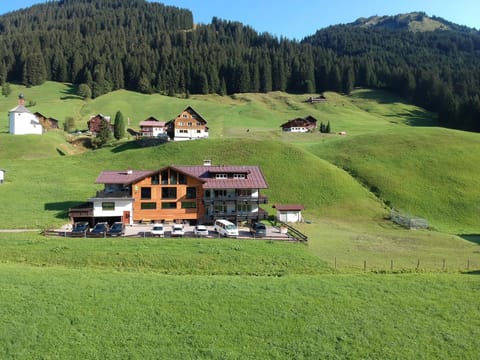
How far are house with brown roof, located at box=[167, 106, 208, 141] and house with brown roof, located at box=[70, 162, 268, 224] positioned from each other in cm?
4083

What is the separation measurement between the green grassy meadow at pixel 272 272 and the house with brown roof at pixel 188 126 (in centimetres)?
1320

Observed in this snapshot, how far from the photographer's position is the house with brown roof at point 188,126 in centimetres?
9206

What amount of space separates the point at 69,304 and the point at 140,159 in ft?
187

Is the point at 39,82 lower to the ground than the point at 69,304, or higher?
higher

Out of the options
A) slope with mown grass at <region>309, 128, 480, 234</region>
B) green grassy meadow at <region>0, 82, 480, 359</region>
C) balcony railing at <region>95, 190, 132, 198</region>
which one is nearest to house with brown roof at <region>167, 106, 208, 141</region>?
green grassy meadow at <region>0, 82, 480, 359</region>

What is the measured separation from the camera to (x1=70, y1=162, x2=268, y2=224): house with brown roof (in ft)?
162

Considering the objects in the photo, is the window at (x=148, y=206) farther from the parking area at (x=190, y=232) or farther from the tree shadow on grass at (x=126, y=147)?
the tree shadow on grass at (x=126, y=147)

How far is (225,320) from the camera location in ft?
74.9

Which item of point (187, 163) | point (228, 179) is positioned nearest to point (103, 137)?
point (187, 163)

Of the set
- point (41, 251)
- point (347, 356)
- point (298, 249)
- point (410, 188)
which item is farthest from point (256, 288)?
point (410, 188)

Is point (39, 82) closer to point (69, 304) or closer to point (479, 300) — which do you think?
point (69, 304)

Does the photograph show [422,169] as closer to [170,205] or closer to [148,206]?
[170,205]

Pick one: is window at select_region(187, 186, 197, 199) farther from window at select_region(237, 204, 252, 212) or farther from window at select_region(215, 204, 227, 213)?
window at select_region(237, 204, 252, 212)

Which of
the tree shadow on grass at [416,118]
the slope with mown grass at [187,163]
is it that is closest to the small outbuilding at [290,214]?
the slope with mown grass at [187,163]
